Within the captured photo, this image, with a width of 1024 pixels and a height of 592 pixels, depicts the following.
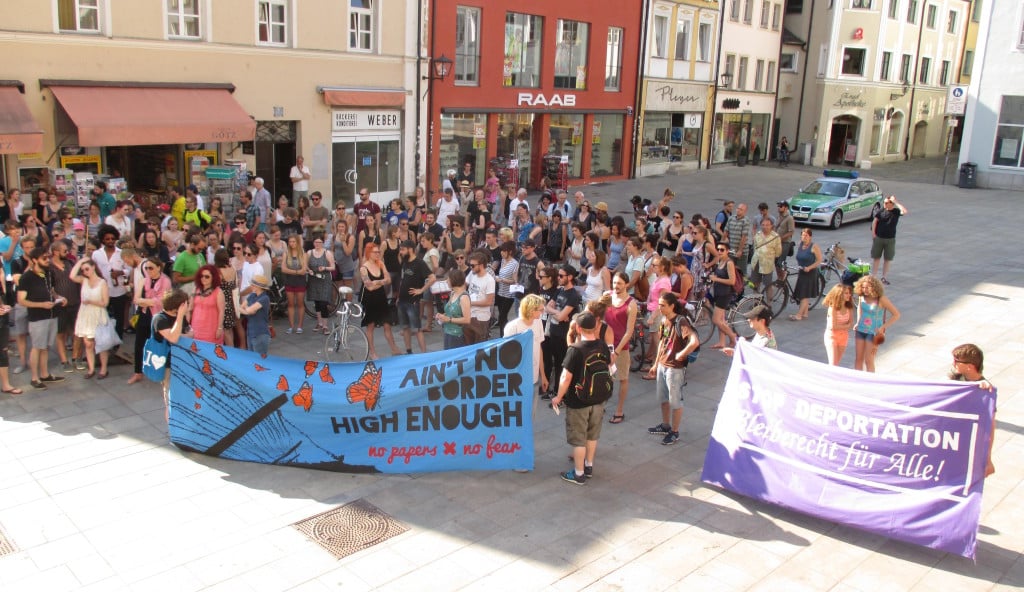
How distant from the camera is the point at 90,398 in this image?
32.9ft

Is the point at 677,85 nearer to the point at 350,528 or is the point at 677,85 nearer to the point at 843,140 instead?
the point at 843,140

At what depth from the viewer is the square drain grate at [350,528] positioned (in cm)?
705

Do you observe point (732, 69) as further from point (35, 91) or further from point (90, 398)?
point (90, 398)

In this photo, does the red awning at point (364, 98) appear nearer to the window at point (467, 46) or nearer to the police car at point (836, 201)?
the window at point (467, 46)

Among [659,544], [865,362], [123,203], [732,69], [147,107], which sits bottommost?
[659,544]

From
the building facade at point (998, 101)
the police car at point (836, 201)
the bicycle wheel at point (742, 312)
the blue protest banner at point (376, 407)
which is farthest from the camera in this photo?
the building facade at point (998, 101)

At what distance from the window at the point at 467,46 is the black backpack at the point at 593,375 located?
2019cm

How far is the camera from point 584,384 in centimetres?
788

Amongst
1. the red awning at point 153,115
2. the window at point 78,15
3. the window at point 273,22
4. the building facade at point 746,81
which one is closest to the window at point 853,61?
the building facade at point 746,81

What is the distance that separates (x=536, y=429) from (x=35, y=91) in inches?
539

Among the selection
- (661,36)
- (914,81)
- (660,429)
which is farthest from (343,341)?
(914,81)

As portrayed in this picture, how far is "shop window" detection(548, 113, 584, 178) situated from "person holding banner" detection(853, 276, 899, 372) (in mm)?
21875

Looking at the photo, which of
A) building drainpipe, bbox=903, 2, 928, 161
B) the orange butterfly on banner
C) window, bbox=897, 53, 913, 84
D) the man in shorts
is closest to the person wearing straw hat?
the orange butterfly on banner

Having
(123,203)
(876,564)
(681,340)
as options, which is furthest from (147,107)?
(876,564)
